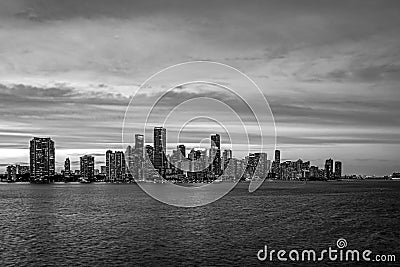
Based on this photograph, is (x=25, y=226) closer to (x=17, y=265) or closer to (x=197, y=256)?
(x=17, y=265)

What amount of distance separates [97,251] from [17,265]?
15457 mm

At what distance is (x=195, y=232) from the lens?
11362 centimetres

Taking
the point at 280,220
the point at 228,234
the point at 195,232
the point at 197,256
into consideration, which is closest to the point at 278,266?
the point at 197,256

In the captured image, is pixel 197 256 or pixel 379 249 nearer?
pixel 197 256

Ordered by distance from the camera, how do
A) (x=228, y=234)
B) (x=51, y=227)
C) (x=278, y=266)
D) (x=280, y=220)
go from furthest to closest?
(x=280, y=220) → (x=51, y=227) → (x=228, y=234) → (x=278, y=266)

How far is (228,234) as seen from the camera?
10794 centimetres

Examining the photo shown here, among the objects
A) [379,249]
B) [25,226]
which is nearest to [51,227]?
[25,226]

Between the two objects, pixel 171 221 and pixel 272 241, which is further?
pixel 171 221

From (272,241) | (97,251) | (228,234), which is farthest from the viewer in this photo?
(228,234)

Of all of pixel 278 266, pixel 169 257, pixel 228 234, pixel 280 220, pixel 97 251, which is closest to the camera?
pixel 278 266

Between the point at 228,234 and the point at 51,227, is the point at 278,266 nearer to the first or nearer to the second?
the point at 228,234

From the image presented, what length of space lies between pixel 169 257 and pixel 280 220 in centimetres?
6140

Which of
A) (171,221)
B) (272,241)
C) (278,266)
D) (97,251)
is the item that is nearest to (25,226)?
(171,221)

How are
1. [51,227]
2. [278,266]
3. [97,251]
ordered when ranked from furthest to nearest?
[51,227], [97,251], [278,266]
